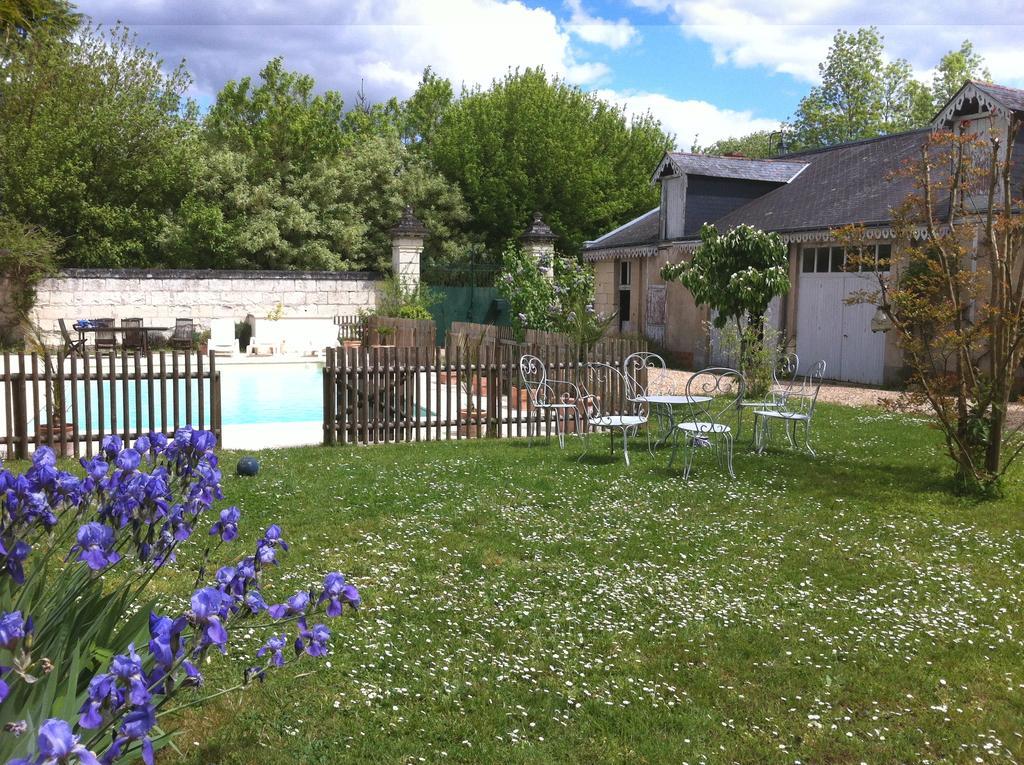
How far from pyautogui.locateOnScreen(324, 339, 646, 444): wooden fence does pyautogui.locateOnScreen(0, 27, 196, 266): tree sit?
1729cm

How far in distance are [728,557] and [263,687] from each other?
10.7 feet

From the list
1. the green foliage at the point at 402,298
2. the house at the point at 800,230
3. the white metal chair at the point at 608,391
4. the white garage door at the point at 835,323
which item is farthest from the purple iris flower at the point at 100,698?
the green foliage at the point at 402,298

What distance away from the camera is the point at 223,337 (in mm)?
22219

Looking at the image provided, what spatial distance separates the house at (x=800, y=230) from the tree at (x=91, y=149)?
1307 cm

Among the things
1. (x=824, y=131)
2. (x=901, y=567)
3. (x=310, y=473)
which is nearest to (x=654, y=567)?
(x=901, y=567)

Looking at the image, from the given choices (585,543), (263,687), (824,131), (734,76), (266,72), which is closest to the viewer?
(263,687)

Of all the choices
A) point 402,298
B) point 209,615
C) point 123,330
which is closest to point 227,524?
point 209,615

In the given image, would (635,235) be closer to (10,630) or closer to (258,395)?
(258,395)

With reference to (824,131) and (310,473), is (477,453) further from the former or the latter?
(824,131)

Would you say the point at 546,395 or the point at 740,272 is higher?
the point at 740,272

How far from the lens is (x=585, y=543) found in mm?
6125

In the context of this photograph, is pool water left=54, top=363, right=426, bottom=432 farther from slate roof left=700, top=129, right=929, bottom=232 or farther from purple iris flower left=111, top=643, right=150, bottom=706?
purple iris flower left=111, top=643, right=150, bottom=706

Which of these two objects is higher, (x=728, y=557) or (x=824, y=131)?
(x=824, y=131)

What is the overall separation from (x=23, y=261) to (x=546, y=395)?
16223 mm
